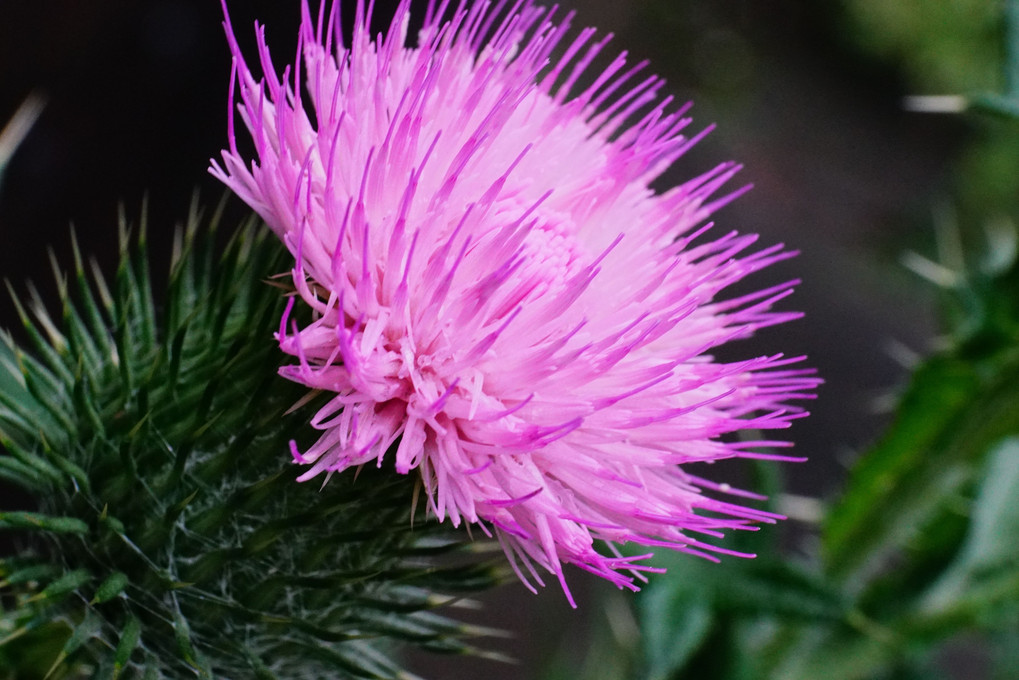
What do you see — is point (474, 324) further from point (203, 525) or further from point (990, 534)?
point (990, 534)

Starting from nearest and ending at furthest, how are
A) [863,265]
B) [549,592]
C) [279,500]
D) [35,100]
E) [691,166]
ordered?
[279,500] → [35,100] → [549,592] → [691,166] → [863,265]

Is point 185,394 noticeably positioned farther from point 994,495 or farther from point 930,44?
point 930,44

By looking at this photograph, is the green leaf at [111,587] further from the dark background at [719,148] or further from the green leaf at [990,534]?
the green leaf at [990,534]

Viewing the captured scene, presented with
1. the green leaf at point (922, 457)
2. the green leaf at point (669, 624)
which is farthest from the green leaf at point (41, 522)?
the green leaf at point (922, 457)

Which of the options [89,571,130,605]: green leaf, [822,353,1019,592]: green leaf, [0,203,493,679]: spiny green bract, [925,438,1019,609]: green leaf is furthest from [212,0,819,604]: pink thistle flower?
[925,438,1019,609]: green leaf

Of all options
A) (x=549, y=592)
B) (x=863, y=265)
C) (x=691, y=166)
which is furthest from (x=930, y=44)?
(x=549, y=592)

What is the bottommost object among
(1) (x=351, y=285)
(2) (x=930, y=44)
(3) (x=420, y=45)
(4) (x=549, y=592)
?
(4) (x=549, y=592)
